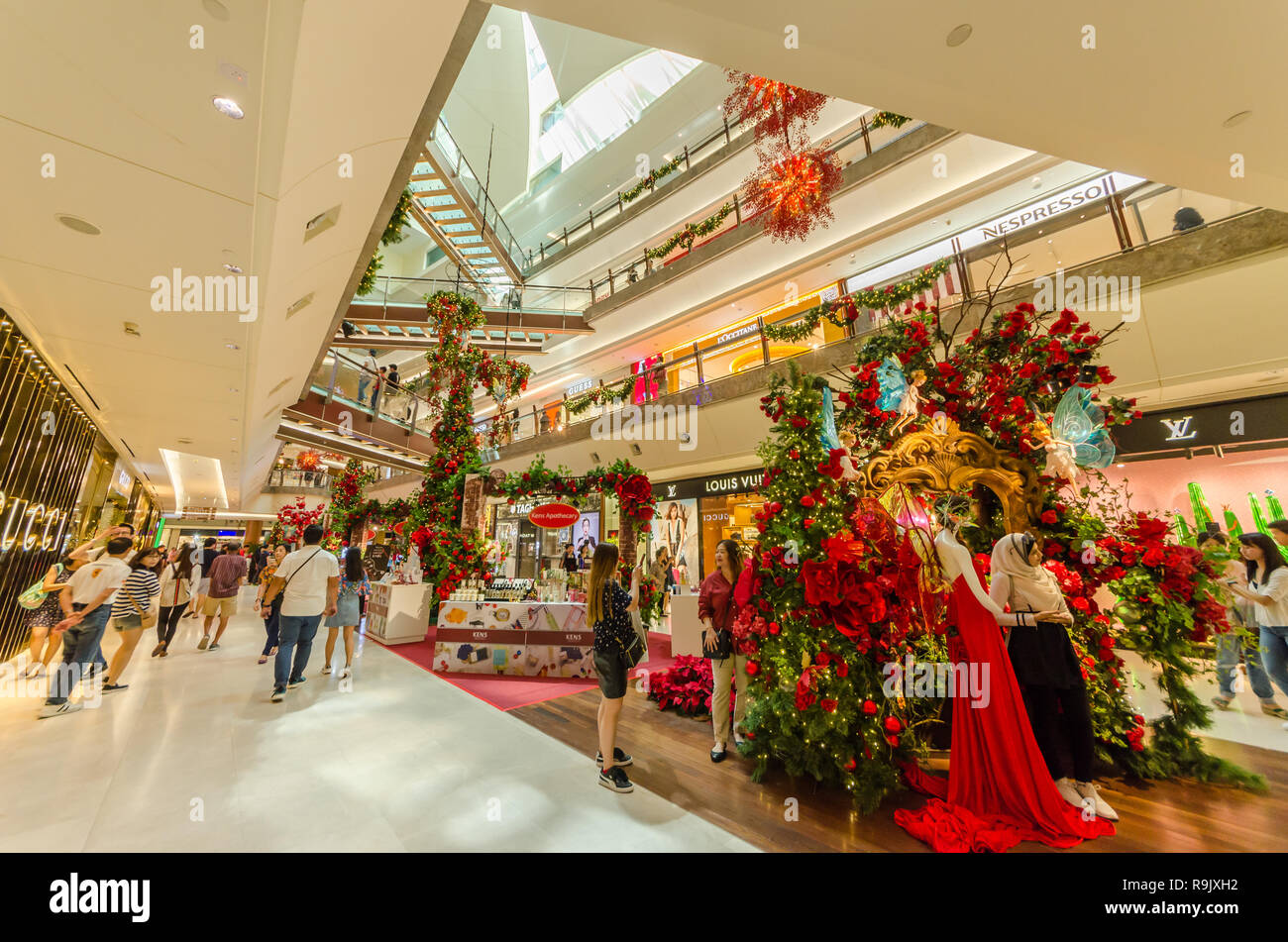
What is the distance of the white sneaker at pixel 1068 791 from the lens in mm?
2781

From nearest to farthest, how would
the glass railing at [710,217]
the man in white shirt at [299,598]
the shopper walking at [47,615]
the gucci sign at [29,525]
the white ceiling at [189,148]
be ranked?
the white ceiling at [189,148], the shopper walking at [47,615], the man in white shirt at [299,598], the gucci sign at [29,525], the glass railing at [710,217]

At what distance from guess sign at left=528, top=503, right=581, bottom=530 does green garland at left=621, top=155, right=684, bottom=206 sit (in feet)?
38.7

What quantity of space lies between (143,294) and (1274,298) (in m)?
10.3

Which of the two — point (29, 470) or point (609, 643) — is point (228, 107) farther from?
point (29, 470)

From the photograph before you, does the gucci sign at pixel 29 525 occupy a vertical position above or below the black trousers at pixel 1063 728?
above

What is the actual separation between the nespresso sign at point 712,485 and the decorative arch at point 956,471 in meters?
5.38

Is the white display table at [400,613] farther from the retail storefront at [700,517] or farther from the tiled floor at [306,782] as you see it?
the retail storefront at [700,517]

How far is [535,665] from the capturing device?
6.15 meters

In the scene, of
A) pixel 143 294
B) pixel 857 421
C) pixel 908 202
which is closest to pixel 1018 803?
pixel 857 421

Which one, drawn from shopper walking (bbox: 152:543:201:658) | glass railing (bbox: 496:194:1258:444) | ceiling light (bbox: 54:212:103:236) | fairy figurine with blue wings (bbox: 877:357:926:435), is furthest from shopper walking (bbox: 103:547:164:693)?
glass railing (bbox: 496:194:1258:444)

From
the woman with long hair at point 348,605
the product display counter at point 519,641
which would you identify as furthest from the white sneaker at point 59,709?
the product display counter at point 519,641

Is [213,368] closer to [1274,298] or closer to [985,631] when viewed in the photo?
[985,631]

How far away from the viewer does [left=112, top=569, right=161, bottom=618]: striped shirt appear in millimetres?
5242

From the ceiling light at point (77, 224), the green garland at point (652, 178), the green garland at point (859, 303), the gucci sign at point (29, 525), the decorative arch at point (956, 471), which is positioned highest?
the green garland at point (652, 178)
